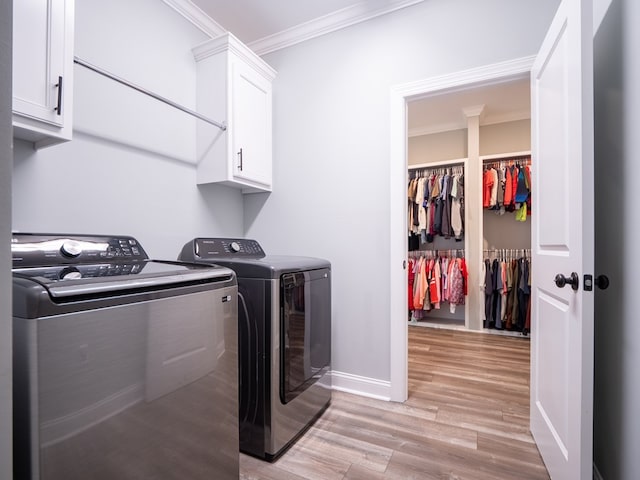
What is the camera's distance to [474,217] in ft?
12.7

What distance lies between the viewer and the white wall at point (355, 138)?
1987mm

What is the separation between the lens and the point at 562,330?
1281 mm

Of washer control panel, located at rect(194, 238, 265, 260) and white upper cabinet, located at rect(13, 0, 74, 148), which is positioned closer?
white upper cabinet, located at rect(13, 0, 74, 148)

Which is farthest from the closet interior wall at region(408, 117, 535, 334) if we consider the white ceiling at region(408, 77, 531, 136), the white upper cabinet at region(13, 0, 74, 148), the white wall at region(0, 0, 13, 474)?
the white wall at region(0, 0, 13, 474)

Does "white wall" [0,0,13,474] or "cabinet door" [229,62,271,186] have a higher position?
"cabinet door" [229,62,271,186]

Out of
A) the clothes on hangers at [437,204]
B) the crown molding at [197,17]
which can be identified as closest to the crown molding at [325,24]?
the crown molding at [197,17]

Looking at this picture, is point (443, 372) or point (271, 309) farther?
point (443, 372)

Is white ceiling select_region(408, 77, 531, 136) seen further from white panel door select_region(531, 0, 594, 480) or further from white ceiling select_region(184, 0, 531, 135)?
white panel door select_region(531, 0, 594, 480)

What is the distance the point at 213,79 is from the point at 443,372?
9.03ft

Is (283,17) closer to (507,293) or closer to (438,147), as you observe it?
(438,147)

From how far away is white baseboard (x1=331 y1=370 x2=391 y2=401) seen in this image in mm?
2127

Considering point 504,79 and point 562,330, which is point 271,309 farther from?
point 504,79

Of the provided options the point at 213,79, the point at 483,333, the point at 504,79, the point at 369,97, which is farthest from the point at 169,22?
the point at 483,333

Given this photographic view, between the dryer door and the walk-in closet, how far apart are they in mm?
2123
